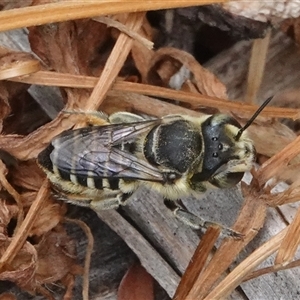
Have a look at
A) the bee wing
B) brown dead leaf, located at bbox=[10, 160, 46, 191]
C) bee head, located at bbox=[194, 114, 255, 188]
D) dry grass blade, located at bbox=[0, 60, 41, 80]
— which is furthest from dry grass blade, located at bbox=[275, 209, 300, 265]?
dry grass blade, located at bbox=[0, 60, 41, 80]

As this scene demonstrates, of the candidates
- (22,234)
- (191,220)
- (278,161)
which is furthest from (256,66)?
(22,234)

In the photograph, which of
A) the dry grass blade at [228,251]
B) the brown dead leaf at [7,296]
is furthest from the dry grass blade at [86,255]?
the dry grass blade at [228,251]

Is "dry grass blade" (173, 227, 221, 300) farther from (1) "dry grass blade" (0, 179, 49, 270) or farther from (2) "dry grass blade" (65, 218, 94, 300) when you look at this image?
(1) "dry grass blade" (0, 179, 49, 270)

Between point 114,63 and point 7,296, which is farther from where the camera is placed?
point 114,63

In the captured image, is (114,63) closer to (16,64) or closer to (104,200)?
(16,64)

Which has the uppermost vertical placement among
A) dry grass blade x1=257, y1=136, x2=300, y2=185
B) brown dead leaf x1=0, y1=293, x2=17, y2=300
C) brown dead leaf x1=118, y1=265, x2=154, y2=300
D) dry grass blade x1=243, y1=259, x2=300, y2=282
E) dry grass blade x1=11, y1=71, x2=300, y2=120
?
dry grass blade x1=11, y1=71, x2=300, y2=120

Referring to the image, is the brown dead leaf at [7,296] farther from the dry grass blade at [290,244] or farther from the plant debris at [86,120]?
the dry grass blade at [290,244]
